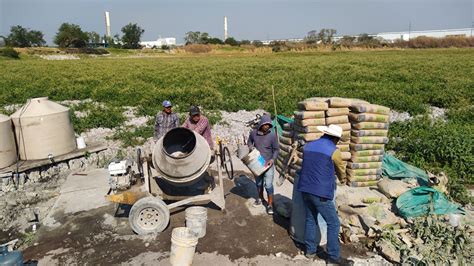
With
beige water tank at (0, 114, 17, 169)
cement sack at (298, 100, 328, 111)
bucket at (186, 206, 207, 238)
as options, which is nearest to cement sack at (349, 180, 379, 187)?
cement sack at (298, 100, 328, 111)

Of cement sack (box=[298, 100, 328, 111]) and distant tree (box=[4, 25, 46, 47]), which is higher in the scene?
distant tree (box=[4, 25, 46, 47])

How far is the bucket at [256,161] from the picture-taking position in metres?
6.20

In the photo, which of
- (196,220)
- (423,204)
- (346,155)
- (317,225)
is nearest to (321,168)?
(317,225)

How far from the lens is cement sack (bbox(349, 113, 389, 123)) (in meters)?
7.35

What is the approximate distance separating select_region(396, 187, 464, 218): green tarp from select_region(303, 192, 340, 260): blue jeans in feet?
5.91

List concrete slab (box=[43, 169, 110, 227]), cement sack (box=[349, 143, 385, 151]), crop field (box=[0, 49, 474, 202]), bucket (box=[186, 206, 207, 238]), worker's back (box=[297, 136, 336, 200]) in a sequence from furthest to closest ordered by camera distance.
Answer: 1. crop field (box=[0, 49, 474, 202])
2. cement sack (box=[349, 143, 385, 151])
3. concrete slab (box=[43, 169, 110, 227])
4. bucket (box=[186, 206, 207, 238])
5. worker's back (box=[297, 136, 336, 200])

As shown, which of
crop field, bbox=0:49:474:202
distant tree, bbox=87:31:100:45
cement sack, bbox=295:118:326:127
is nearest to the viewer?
cement sack, bbox=295:118:326:127

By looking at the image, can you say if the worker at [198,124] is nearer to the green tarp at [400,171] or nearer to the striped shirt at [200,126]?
the striped shirt at [200,126]

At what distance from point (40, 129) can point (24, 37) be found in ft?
358

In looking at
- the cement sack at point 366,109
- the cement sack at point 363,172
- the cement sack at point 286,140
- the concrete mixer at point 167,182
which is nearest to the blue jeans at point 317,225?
the concrete mixer at point 167,182

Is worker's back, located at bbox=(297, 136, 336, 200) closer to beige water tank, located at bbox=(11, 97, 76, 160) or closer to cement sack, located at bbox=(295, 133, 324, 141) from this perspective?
cement sack, located at bbox=(295, 133, 324, 141)

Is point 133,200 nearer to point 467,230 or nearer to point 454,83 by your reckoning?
point 467,230

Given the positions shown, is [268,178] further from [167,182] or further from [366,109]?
[366,109]

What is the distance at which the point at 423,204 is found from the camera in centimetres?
605
